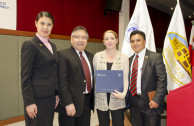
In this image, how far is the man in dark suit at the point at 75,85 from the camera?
171 centimetres

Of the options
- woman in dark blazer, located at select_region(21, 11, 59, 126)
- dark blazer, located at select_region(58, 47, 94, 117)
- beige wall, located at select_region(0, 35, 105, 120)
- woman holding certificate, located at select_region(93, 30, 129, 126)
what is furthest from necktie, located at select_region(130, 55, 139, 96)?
beige wall, located at select_region(0, 35, 105, 120)

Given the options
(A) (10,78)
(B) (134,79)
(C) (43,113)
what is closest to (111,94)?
(B) (134,79)

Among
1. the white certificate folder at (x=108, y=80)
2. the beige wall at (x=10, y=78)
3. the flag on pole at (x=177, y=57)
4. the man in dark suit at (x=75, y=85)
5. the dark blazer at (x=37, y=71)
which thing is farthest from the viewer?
the beige wall at (x=10, y=78)

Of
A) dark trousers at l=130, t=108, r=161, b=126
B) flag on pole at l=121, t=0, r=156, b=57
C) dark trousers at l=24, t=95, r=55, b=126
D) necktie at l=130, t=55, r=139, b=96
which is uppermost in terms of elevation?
flag on pole at l=121, t=0, r=156, b=57

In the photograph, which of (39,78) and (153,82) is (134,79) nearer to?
(153,82)

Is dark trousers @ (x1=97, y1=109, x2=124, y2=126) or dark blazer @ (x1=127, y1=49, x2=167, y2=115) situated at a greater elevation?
dark blazer @ (x1=127, y1=49, x2=167, y2=115)

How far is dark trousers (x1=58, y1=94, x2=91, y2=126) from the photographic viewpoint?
1.77m

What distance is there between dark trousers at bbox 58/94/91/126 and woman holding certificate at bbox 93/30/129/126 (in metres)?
0.13

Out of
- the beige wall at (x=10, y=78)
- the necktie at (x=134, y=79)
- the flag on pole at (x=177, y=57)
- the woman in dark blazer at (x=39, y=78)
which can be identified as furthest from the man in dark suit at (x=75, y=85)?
the beige wall at (x=10, y=78)

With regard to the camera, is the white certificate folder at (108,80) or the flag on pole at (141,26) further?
the flag on pole at (141,26)

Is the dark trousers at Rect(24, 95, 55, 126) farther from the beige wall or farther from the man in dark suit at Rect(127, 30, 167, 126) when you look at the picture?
the beige wall

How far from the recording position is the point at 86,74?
1.87 m

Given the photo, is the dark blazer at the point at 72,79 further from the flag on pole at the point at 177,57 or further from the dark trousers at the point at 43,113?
the flag on pole at the point at 177,57

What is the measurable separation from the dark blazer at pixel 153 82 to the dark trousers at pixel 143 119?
0.17 ft
